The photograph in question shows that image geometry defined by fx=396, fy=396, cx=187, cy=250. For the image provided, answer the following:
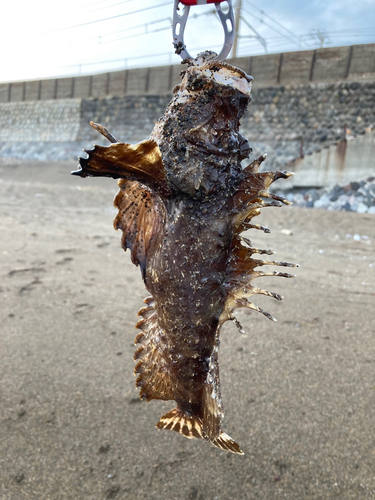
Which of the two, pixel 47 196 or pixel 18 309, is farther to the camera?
pixel 47 196

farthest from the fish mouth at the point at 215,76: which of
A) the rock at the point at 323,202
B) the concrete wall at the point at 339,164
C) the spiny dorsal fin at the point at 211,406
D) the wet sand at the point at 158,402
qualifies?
the concrete wall at the point at 339,164

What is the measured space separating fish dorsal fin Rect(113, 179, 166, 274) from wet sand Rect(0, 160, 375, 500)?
1709 millimetres

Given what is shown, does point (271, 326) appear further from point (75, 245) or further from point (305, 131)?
point (305, 131)

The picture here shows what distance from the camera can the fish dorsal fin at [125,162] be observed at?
125 cm

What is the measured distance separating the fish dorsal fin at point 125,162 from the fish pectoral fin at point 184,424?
114cm

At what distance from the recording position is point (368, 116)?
13406 mm

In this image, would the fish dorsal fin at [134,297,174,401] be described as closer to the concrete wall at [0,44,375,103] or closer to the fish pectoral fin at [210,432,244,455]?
the fish pectoral fin at [210,432,244,455]

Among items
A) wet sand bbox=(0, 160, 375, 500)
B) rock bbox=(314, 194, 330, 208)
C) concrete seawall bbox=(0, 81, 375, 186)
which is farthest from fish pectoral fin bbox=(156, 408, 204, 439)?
concrete seawall bbox=(0, 81, 375, 186)

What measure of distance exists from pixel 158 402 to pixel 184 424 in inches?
61.5

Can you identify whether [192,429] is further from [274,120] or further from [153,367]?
[274,120]

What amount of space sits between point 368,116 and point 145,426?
533 inches

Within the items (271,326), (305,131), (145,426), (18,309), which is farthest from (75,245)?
(305,131)

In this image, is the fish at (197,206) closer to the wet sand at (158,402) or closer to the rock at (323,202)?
the wet sand at (158,402)

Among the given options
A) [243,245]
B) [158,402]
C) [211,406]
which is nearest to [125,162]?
[243,245]
